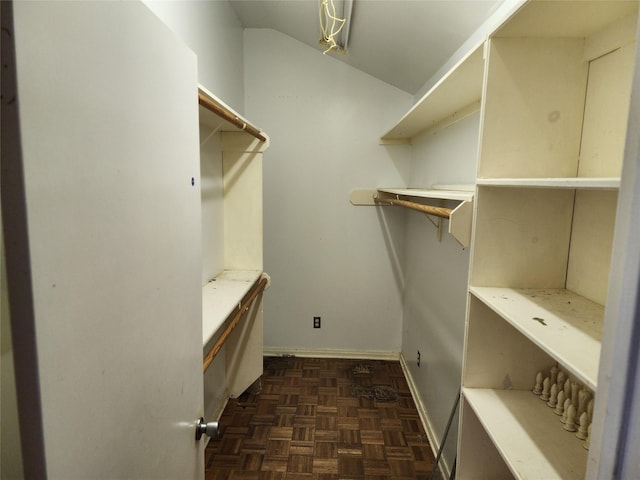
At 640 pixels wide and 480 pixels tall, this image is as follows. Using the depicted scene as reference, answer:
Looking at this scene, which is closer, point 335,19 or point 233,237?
point 335,19

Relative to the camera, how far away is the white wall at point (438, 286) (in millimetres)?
1914

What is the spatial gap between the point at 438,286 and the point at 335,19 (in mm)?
1680

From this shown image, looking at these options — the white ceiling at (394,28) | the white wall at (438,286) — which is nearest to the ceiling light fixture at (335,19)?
the white ceiling at (394,28)

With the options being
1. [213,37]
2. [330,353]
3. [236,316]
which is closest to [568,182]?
[236,316]

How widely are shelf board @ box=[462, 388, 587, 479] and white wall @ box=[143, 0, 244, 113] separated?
188 cm

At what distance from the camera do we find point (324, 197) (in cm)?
323

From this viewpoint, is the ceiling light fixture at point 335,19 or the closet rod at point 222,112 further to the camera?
the ceiling light fixture at point 335,19

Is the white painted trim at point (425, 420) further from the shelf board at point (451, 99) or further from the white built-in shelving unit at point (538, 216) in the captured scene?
the shelf board at point (451, 99)

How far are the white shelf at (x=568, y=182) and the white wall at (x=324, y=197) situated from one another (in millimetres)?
2150

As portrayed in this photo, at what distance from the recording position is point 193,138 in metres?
0.94

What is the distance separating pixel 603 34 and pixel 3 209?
138 cm

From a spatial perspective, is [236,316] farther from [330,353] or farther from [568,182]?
[330,353]

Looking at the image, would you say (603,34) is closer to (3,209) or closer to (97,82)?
(97,82)

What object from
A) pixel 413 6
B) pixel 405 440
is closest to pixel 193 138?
pixel 413 6
